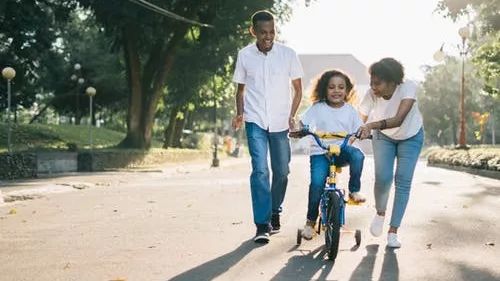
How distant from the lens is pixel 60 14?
26688mm

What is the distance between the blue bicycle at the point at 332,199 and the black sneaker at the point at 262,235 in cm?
55

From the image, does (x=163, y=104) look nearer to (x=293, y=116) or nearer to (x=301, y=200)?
(x=301, y=200)

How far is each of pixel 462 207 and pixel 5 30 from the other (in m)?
19.2

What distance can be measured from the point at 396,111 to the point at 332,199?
1.23 metres

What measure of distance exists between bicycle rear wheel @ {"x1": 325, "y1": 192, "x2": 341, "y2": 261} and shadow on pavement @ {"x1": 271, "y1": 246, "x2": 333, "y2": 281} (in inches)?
3.8

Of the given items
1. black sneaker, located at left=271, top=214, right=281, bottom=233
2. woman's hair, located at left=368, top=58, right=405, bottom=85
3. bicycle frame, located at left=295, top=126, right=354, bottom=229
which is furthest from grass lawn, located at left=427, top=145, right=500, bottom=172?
bicycle frame, located at left=295, top=126, right=354, bottom=229

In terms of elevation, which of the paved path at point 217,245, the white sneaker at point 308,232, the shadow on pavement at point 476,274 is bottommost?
the paved path at point 217,245

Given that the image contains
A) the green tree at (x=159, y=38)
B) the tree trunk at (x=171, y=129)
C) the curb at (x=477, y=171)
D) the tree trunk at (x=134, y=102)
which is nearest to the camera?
the curb at (x=477, y=171)

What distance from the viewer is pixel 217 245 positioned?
6.54m

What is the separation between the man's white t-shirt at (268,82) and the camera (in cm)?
689

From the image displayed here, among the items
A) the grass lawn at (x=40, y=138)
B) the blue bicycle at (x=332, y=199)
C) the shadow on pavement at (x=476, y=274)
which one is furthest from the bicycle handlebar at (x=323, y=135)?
the grass lawn at (x=40, y=138)

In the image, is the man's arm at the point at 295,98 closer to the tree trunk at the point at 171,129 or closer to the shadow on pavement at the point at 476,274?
the shadow on pavement at the point at 476,274

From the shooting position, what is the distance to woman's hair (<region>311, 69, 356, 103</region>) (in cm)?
630

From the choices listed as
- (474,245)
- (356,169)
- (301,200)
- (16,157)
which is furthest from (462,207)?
(16,157)
